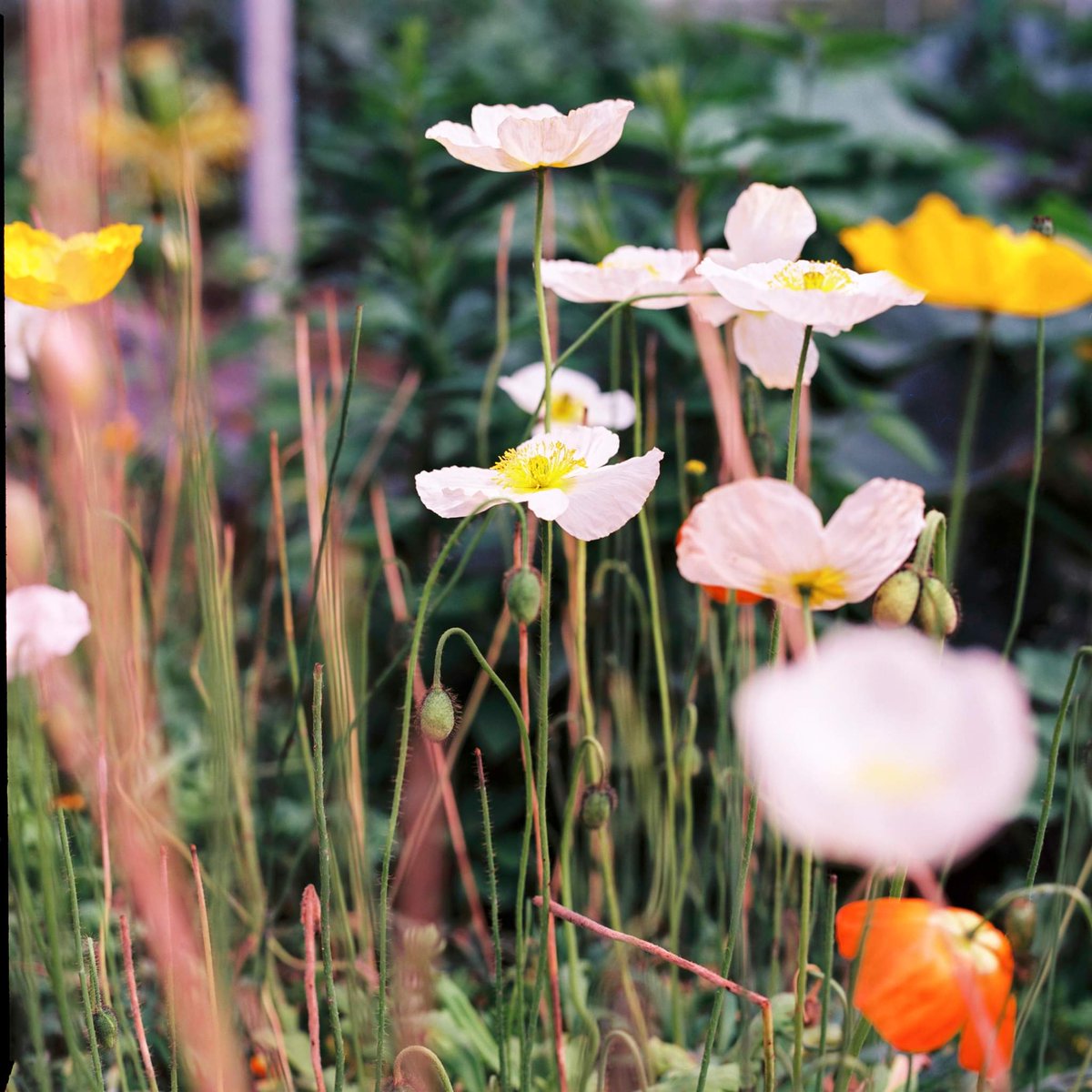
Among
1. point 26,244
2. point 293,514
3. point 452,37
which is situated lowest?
point 293,514

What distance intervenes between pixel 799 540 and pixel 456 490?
0.15 meters

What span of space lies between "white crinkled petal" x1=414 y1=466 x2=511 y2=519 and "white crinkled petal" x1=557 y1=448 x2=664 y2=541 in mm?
28

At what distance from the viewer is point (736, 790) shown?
1.87 feet

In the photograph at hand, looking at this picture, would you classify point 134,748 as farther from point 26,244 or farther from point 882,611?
point 882,611

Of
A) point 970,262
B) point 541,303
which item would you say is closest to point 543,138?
point 541,303

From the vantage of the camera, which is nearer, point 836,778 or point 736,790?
point 836,778

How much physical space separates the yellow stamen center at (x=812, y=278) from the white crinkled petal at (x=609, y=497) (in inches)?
3.2

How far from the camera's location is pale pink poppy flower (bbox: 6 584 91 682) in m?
0.55

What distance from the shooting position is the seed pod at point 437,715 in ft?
1.36

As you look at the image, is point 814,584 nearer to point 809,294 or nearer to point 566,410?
point 809,294

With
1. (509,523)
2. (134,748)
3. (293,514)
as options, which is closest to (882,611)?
(134,748)

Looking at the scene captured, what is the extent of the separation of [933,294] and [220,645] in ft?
1.21

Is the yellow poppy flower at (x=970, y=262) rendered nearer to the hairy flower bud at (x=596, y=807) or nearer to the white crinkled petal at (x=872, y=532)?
the white crinkled petal at (x=872, y=532)

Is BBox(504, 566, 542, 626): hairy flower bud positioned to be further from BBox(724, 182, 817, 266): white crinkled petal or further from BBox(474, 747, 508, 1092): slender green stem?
BBox(724, 182, 817, 266): white crinkled petal
